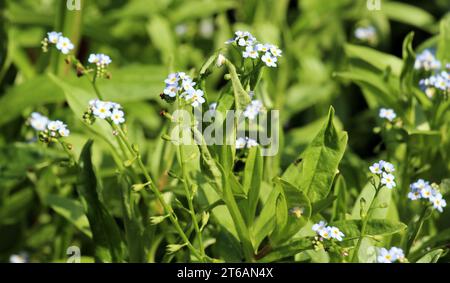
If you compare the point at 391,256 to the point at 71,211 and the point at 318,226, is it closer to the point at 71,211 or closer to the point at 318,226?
the point at 318,226

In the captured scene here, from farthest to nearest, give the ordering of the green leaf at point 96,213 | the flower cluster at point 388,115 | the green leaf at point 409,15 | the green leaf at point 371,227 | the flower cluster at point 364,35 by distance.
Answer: the green leaf at point 409,15, the flower cluster at point 364,35, the flower cluster at point 388,115, the green leaf at point 96,213, the green leaf at point 371,227

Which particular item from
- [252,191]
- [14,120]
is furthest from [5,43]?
[252,191]

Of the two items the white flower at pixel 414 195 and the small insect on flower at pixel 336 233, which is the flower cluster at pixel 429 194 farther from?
the small insect on flower at pixel 336 233

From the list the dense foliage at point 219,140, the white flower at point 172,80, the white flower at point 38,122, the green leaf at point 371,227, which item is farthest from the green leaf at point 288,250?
the white flower at point 38,122

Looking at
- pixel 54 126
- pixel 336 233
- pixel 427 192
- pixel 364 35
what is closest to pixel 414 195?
pixel 427 192

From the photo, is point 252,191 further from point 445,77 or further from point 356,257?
point 445,77

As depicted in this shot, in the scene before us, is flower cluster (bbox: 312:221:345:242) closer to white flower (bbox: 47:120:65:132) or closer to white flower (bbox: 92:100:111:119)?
white flower (bbox: 92:100:111:119)
